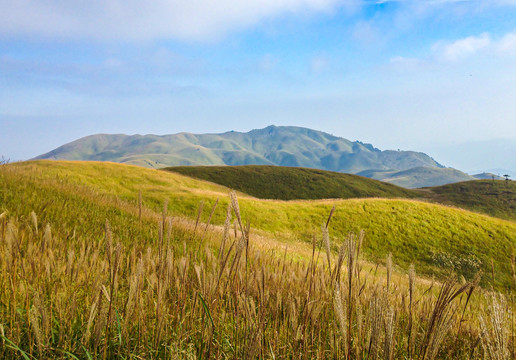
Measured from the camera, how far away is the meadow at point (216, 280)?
183 centimetres

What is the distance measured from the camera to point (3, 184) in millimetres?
9297

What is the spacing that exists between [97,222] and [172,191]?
25.3 m

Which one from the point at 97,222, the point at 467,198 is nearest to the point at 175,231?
the point at 97,222

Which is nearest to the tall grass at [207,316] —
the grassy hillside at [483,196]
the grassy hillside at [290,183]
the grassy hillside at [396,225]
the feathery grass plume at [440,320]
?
the feathery grass plume at [440,320]

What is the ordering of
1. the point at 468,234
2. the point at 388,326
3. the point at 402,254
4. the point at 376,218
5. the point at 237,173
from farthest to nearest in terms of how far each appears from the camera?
the point at 237,173 < the point at 376,218 < the point at 468,234 < the point at 402,254 < the point at 388,326

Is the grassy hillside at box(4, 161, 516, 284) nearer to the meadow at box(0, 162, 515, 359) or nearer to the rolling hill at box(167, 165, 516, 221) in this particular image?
the meadow at box(0, 162, 515, 359)

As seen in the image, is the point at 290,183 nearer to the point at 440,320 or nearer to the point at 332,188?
the point at 332,188

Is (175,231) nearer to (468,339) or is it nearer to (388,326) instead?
(468,339)

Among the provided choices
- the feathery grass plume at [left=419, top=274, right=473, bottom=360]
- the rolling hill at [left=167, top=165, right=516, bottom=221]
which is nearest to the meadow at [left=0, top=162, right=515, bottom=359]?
the feathery grass plume at [left=419, top=274, right=473, bottom=360]

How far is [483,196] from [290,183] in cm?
6262

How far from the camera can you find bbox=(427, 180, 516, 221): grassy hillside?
3287 inches

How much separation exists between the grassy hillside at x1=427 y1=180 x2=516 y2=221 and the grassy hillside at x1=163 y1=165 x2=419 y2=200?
37.9 ft

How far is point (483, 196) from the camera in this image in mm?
94062

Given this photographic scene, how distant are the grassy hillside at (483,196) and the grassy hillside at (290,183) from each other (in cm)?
1155
